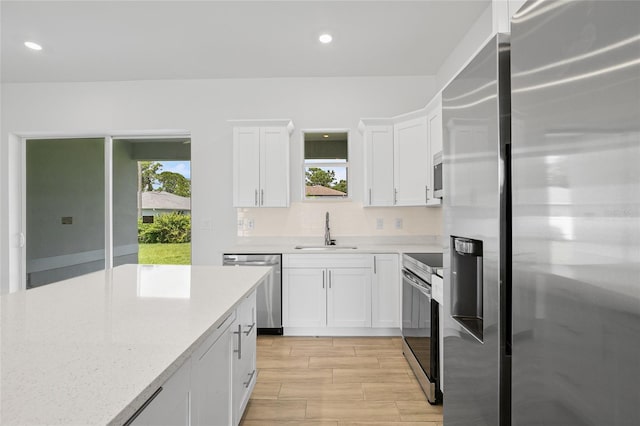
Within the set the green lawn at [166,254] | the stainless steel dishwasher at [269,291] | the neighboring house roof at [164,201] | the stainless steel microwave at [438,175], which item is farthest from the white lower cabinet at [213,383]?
the neighboring house roof at [164,201]

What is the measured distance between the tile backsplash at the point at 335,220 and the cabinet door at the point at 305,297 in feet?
2.22

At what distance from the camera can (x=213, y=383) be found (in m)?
1.41

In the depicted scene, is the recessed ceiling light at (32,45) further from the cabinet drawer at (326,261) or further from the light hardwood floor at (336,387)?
the light hardwood floor at (336,387)

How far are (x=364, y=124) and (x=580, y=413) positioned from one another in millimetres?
3322

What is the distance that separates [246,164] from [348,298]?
1.83 m

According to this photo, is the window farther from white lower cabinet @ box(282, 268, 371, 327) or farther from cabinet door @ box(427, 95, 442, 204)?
cabinet door @ box(427, 95, 442, 204)

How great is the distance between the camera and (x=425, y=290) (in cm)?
238

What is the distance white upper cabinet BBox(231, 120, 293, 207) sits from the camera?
3.82 meters

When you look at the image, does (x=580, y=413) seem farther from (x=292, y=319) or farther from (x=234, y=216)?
(x=234, y=216)

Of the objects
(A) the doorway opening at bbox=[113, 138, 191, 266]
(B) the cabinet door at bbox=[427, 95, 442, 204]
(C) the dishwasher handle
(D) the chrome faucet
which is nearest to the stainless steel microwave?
(B) the cabinet door at bbox=[427, 95, 442, 204]

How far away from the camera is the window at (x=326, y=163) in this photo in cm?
418

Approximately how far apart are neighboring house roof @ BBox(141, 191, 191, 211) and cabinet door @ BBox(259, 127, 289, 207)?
118cm

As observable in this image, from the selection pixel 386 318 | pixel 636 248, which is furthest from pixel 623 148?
pixel 386 318

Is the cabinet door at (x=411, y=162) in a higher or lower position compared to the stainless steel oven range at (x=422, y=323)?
higher
